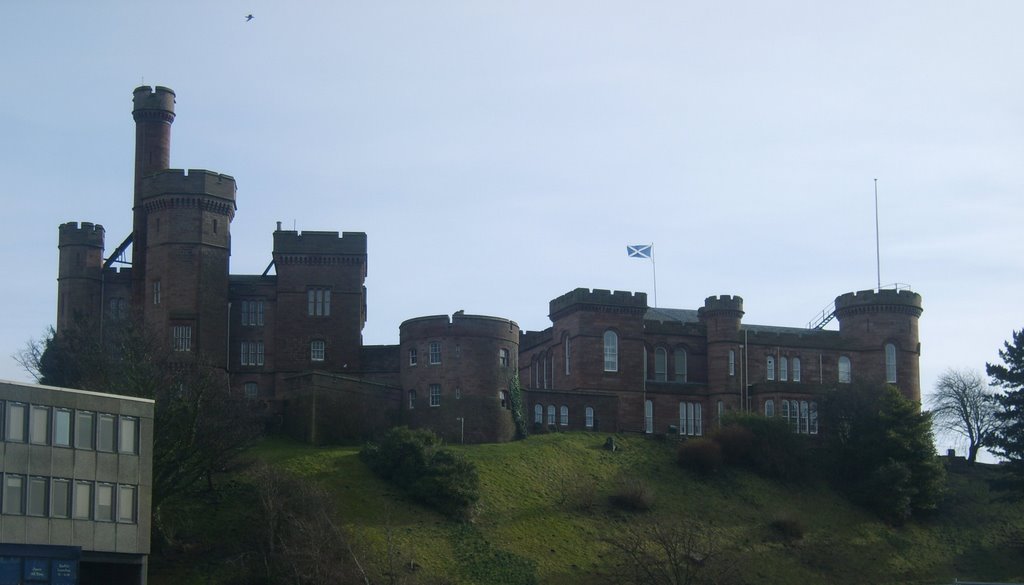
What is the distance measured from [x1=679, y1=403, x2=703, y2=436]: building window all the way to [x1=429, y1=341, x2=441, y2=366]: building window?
18817mm

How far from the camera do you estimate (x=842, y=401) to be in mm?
86500

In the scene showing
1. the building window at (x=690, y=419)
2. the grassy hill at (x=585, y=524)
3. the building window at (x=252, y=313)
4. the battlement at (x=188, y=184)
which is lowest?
the grassy hill at (x=585, y=524)

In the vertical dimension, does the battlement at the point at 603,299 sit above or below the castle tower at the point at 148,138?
below

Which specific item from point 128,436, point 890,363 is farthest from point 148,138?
point 890,363

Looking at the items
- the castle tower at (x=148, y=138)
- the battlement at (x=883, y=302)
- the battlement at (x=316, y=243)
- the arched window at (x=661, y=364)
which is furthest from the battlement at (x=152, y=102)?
the battlement at (x=883, y=302)

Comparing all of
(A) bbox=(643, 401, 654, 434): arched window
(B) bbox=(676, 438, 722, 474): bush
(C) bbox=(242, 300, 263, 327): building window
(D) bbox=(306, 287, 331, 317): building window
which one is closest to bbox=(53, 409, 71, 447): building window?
(C) bbox=(242, 300, 263, 327): building window

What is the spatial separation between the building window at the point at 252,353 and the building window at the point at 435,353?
990 centimetres

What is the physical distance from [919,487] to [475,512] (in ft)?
89.6

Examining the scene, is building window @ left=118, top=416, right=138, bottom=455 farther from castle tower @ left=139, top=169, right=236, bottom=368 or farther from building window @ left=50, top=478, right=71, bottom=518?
castle tower @ left=139, top=169, right=236, bottom=368

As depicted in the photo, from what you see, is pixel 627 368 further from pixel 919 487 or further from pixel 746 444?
pixel 919 487

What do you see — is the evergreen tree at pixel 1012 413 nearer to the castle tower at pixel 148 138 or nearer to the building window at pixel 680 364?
the building window at pixel 680 364

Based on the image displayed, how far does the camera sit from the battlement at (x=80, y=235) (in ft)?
277

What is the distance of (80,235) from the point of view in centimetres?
8450

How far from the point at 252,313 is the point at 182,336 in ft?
14.5
